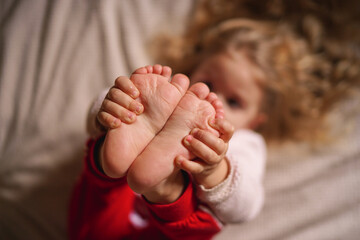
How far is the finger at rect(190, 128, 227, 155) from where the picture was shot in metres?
0.43

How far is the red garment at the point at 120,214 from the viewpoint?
20.6 inches

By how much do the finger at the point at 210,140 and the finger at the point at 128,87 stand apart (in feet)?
0.34

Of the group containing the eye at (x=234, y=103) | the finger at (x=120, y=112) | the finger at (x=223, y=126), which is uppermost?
the eye at (x=234, y=103)

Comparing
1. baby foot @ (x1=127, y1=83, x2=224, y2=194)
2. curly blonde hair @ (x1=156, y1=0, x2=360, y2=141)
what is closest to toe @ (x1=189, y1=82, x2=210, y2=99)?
baby foot @ (x1=127, y1=83, x2=224, y2=194)

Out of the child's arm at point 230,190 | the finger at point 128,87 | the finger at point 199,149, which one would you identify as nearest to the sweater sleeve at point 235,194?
the child's arm at point 230,190

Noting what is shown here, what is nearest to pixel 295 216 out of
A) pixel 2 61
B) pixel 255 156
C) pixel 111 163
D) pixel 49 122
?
pixel 255 156

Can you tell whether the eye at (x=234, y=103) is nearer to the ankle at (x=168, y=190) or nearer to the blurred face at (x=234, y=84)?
the blurred face at (x=234, y=84)

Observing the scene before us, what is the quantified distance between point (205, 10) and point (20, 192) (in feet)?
2.49

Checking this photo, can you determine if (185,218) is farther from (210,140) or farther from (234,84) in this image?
(234,84)

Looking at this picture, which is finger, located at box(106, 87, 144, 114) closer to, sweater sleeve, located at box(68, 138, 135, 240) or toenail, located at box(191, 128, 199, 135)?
toenail, located at box(191, 128, 199, 135)

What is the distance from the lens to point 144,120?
1.51ft

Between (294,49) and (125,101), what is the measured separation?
0.64m

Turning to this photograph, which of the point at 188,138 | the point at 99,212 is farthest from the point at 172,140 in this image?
the point at 99,212

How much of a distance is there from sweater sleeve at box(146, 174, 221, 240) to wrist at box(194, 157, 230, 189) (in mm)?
23
